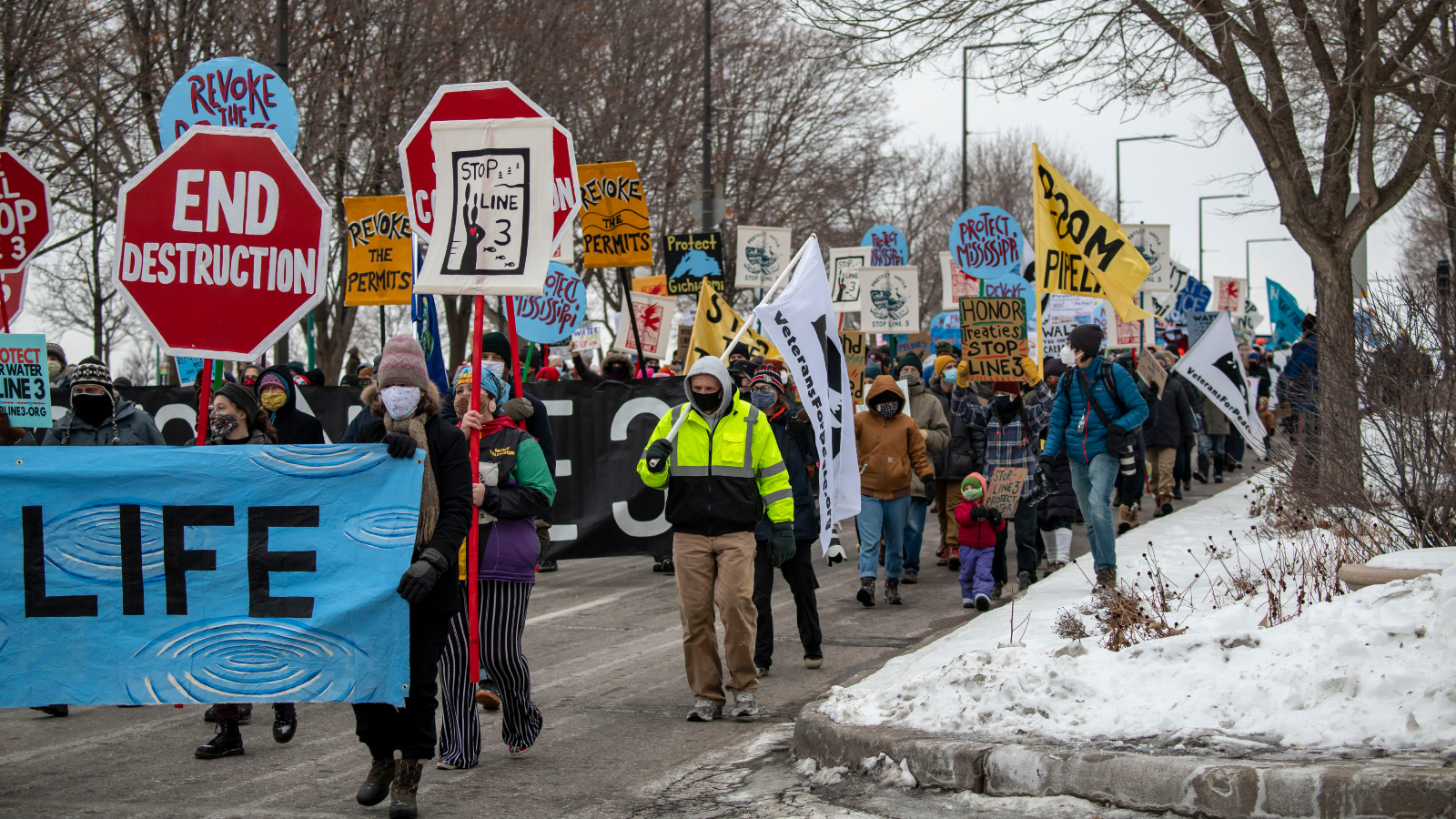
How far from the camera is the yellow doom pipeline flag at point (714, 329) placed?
1692 centimetres

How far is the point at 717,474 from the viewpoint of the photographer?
7.31m

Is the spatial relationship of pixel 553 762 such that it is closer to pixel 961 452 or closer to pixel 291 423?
pixel 291 423

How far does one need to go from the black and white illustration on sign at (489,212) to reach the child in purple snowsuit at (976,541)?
483 centimetres

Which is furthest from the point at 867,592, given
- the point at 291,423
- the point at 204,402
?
the point at 204,402

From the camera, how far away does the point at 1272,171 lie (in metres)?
13.6

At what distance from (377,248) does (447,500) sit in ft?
27.9

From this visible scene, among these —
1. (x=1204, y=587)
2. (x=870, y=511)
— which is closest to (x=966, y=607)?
(x=870, y=511)

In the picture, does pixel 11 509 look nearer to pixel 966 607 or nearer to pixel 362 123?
pixel 966 607

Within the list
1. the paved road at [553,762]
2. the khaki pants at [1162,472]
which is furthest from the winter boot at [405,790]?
the khaki pants at [1162,472]

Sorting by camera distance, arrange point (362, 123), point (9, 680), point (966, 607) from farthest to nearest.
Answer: point (362, 123)
point (966, 607)
point (9, 680)

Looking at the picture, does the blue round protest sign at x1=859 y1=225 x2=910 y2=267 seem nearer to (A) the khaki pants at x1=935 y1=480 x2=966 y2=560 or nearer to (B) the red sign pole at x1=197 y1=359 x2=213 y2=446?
(A) the khaki pants at x1=935 y1=480 x2=966 y2=560

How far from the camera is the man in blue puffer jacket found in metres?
9.86

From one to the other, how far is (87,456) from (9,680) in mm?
956

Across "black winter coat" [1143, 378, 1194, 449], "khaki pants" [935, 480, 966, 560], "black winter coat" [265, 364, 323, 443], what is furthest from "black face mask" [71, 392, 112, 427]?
"black winter coat" [1143, 378, 1194, 449]
